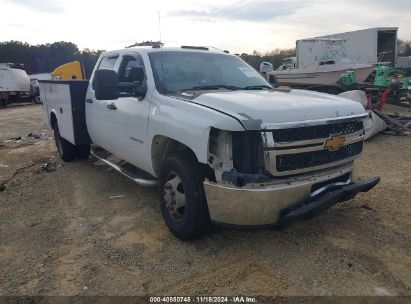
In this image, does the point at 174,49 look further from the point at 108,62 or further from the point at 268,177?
the point at 268,177

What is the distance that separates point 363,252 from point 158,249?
1.88m

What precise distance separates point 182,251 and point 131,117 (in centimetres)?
176

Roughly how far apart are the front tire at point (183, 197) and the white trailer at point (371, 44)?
16822mm

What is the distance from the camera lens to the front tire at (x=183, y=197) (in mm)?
3639

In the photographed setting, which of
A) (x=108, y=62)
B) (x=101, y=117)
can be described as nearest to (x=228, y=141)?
(x=101, y=117)

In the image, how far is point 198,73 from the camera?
4723 mm

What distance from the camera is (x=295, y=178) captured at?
3.48 m

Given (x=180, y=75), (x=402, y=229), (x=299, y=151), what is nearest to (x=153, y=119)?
(x=180, y=75)

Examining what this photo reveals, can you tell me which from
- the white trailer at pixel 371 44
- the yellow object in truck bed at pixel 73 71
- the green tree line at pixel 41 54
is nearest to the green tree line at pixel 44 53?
the green tree line at pixel 41 54

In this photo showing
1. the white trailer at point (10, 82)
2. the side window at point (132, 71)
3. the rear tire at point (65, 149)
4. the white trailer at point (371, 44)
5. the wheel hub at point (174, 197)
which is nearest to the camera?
the wheel hub at point (174, 197)

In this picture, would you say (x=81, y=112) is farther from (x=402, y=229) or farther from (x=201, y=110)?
(x=402, y=229)

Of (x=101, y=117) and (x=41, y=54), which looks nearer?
(x=101, y=117)

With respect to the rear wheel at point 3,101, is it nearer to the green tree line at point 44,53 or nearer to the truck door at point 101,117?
the green tree line at point 44,53

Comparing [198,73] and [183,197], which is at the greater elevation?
[198,73]
